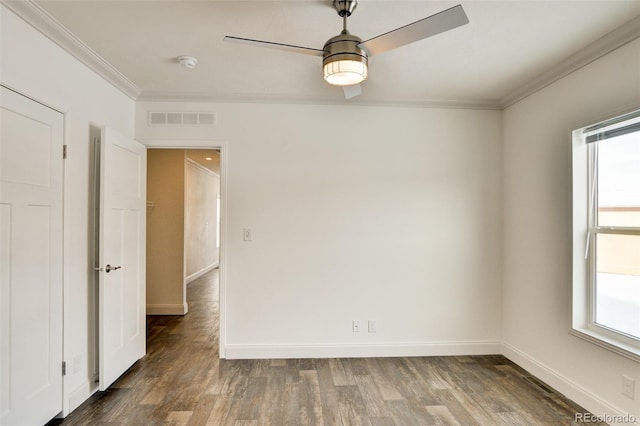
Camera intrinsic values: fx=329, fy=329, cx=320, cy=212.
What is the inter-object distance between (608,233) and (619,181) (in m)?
0.36

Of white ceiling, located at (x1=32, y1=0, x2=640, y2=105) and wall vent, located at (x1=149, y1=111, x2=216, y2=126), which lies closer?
white ceiling, located at (x1=32, y1=0, x2=640, y2=105)

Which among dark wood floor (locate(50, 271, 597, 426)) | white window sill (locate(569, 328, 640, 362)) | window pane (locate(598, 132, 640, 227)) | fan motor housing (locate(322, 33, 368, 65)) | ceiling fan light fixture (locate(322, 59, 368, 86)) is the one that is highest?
fan motor housing (locate(322, 33, 368, 65))

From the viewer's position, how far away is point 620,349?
2062 mm

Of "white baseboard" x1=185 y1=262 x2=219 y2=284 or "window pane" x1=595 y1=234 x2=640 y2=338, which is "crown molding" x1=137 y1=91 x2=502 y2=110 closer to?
"window pane" x1=595 y1=234 x2=640 y2=338

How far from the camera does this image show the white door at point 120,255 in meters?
2.47

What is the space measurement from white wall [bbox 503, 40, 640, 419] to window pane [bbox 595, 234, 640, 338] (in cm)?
18

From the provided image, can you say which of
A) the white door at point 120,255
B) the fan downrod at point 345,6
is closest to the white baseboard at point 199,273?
the white door at point 120,255

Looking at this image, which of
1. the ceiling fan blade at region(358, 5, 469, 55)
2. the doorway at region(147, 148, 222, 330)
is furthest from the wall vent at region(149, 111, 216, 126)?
the ceiling fan blade at region(358, 5, 469, 55)

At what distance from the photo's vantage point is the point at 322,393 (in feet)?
8.31

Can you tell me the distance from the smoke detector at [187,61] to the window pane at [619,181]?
3.02m

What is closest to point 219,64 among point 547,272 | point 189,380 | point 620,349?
point 189,380

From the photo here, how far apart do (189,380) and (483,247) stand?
9.78 ft

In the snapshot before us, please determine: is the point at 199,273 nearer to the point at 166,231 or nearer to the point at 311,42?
the point at 166,231

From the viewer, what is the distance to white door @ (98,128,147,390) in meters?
2.47
